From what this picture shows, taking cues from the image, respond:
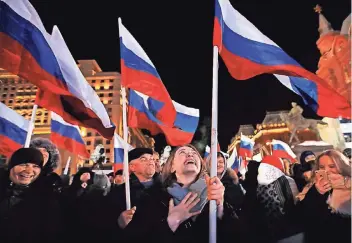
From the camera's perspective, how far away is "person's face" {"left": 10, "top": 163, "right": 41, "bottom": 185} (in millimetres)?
Answer: 4699

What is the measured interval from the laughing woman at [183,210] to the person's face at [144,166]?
0.97m

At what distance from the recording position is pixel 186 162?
4.41 metres

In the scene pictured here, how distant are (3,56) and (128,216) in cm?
278

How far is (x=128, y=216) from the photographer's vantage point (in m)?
4.69

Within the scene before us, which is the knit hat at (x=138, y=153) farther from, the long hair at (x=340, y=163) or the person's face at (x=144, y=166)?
the long hair at (x=340, y=163)

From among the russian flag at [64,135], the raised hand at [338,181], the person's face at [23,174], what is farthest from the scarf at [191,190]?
the russian flag at [64,135]

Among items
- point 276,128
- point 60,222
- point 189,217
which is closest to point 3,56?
point 60,222

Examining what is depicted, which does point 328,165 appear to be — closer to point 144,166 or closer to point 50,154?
point 144,166

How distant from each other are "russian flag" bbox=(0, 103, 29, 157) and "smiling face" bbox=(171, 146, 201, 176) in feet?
12.2

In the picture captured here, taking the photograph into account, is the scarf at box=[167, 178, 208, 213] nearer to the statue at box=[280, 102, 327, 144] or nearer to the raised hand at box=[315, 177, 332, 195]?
the raised hand at box=[315, 177, 332, 195]

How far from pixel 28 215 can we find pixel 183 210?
5.85 ft

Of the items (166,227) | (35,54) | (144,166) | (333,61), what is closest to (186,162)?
(166,227)

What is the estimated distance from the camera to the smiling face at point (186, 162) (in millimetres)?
4375

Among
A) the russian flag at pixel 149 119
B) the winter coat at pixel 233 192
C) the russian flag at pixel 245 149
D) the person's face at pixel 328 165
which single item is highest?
the russian flag at pixel 149 119
